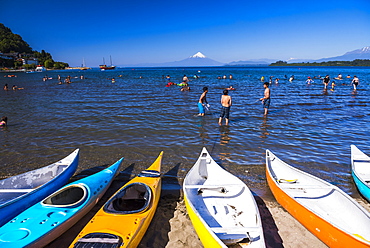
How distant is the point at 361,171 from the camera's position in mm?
7293

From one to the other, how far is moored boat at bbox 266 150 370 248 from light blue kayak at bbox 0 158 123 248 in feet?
17.1

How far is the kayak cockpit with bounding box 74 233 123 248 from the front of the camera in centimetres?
391

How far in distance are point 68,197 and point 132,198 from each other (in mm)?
1623

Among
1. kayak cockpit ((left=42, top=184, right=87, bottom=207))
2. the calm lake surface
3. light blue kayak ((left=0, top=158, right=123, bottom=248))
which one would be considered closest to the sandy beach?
light blue kayak ((left=0, top=158, right=123, bottom=248))

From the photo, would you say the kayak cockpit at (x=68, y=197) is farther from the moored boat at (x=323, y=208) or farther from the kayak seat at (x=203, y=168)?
the moored boat at (x=323, y=208)

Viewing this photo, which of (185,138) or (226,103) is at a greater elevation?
(226,103)

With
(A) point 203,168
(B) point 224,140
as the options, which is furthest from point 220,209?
(B) point 224,140

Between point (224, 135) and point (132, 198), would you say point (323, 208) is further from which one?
point (224, 135)

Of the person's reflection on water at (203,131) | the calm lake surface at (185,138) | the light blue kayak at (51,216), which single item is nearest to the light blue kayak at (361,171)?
the calm lake surface at (185,138)

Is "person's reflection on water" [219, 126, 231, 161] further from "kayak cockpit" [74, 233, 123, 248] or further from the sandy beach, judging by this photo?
"kayak cockpit" [74, 233, 123, 248]

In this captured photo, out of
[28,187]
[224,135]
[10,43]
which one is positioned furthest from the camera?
[10,43]

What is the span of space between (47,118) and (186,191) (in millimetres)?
13642

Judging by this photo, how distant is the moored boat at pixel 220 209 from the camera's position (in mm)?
4277

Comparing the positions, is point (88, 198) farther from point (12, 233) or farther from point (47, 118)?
point (47, 118)
